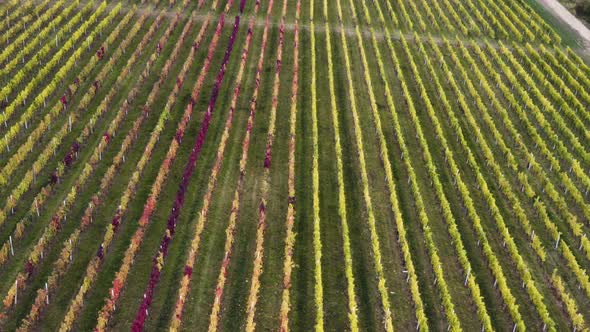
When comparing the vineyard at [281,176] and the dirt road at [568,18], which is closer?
the vineyard at [281,176]

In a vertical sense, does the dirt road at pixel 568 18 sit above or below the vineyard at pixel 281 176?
below

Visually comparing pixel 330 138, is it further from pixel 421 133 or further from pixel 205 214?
pixel 205 214

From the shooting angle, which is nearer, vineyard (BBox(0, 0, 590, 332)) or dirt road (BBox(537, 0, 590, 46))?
vineyard (BBox(0, 0, 590, 332))

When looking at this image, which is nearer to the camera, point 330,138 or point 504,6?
point 330,138

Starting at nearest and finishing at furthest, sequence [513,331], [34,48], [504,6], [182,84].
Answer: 1. [513,331]
2. [182,84]
3. [34,48]
4. [504,6]

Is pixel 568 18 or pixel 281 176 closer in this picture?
pixel 281 176

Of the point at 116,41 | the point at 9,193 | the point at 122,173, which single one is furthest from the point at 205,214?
the point at 116,41

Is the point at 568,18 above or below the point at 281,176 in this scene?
below

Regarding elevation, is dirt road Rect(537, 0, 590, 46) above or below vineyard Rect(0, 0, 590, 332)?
below
